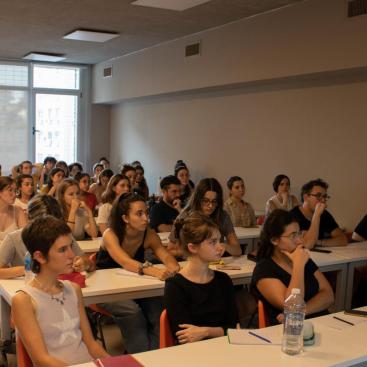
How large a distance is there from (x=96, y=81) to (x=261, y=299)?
9.51 m

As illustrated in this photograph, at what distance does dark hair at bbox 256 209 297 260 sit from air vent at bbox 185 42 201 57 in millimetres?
5409

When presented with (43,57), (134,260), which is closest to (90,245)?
(134,260)

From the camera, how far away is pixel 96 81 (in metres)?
11.7

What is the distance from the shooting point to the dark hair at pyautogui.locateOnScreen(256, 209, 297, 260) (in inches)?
119

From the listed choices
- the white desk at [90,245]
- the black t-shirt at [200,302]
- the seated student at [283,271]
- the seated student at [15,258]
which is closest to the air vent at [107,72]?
the white desk at [90,245]

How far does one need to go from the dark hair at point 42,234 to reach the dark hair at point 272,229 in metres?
1.20

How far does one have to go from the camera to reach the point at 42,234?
244 centimetres

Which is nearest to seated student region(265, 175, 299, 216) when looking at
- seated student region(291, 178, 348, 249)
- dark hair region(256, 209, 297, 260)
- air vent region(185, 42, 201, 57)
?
seated student region(291, 178, 348, 249)

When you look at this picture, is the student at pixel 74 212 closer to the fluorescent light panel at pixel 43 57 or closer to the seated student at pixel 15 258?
the seated student at pixel 15 258

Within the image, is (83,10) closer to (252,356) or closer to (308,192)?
(308,192)

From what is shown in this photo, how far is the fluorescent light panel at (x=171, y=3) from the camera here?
5805 mm

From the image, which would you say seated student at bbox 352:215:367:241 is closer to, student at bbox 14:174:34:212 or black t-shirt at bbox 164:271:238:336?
black t-shirt at bbox 164:271:238:336

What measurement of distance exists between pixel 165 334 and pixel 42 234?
787 millimetres

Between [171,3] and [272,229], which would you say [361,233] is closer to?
[272,229]
